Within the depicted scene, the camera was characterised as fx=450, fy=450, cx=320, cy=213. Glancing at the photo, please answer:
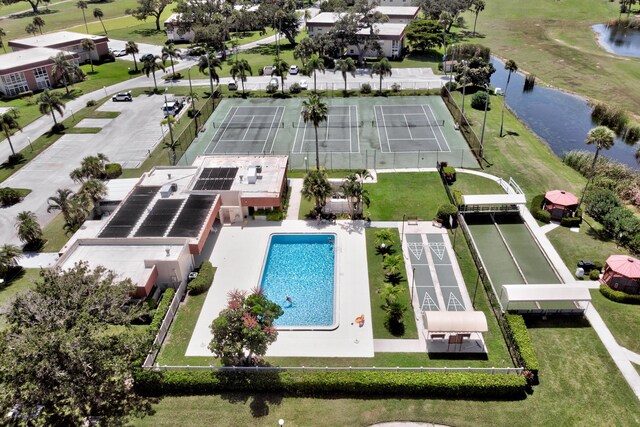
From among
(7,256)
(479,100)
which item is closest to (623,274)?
(479,100)

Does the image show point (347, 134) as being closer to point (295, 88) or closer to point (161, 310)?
point (295, 88)

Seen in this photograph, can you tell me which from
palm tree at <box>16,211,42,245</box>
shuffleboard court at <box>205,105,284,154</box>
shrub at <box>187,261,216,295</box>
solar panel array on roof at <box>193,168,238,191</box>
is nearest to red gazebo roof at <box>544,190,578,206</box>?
solar panel array on roof at <box>193,168,238,191</box>

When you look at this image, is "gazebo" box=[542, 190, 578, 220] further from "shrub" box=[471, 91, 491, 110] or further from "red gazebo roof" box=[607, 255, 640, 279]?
"shrub" box=[471, 91, 491, 110]

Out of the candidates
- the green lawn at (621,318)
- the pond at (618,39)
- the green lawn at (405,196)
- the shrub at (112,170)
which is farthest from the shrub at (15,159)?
the pond at (618,39)

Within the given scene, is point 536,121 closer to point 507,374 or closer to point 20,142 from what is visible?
point 507,374

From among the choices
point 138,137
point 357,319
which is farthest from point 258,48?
point 357,319

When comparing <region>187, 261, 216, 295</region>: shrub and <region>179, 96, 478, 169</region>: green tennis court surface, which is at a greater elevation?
<region>179, 96, 478, 169</region>: green tennis court surface
